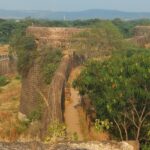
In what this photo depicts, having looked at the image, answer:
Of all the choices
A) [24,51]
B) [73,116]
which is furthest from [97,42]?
[73,116]

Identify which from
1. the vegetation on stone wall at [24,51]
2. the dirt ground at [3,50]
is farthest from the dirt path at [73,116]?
the dirt ground at [3,50]

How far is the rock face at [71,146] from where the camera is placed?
960 centimetres

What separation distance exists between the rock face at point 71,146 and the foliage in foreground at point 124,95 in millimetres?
4025

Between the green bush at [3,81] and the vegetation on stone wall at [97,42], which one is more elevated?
the vegetation on stone wall at [97,42]

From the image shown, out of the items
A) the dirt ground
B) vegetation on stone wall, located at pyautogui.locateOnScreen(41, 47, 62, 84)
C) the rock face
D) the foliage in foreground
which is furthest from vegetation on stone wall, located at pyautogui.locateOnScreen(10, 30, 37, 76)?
the dirt ground

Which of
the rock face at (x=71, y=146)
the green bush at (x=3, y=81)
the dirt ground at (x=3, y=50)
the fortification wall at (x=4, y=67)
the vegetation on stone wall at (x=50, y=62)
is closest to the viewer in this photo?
the rock face at (x=71, y=146)

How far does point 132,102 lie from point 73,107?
788cm

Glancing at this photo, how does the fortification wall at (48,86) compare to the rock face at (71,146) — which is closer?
the rock face at (71,146)

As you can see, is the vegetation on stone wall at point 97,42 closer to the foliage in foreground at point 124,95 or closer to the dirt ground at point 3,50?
the foliage in foreground at point 124,95

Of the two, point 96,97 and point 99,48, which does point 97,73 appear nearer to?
point 96,97

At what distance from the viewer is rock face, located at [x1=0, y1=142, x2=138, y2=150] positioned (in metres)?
9.60

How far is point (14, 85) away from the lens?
44219mm

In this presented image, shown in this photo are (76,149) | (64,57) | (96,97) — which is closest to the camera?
(76,149)

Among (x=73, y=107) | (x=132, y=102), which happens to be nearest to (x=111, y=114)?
(x=132, y=102)
